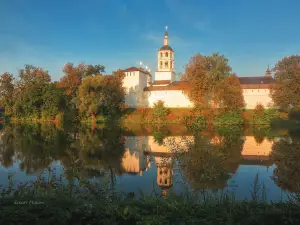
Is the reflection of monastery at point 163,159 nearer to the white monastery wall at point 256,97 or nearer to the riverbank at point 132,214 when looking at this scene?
the riverbank at point 132,214

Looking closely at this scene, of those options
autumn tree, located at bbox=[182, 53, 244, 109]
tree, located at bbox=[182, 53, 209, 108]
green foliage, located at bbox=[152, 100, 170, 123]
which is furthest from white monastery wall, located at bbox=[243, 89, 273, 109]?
green foliage, located at bbox=[152, 100, 170, 123]

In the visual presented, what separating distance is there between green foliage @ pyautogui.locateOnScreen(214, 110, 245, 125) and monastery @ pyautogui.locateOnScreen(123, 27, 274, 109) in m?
8.14

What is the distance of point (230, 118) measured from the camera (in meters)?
37.9

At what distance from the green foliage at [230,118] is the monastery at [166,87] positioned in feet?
26.7

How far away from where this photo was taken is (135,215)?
4.31 metres

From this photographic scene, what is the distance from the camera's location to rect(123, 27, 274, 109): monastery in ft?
→ 154

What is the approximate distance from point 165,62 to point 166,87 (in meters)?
9.19

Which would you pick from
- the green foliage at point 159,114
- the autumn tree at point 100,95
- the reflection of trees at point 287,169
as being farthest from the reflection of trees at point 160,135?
the autumn tree at point 100,95

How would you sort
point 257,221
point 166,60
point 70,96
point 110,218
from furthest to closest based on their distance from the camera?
point 166,60 → point 70,96 → point 110,218 → point 257,221

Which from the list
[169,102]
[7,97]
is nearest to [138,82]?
[169,102]

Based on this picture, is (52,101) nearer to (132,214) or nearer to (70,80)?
(70,80)

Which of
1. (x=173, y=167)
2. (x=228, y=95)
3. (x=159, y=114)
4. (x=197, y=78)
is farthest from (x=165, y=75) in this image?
(x=173, y=167)

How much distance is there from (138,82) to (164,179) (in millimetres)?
43259

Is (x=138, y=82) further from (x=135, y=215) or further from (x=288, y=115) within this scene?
(x=135, y=215)
